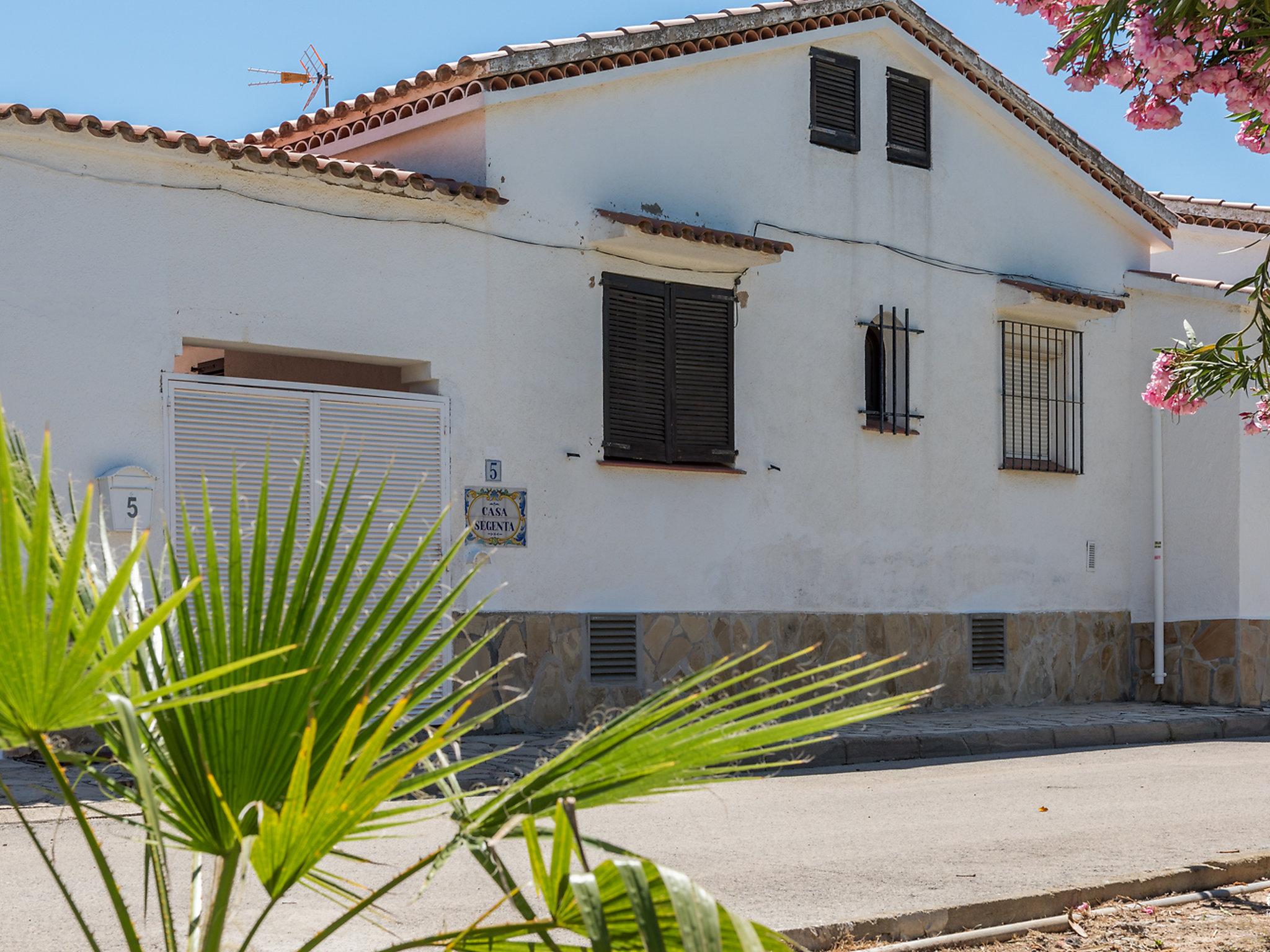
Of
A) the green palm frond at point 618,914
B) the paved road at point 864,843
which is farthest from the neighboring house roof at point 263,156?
the green palm frond at point 618,914

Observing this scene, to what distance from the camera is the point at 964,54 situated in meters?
16.7

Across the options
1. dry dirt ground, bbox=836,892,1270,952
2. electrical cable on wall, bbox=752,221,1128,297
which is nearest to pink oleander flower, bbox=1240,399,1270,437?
dry dirt ground, bbox=836,892,1270,952

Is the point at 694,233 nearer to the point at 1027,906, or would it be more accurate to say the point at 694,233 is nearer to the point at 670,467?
the point at 670,467

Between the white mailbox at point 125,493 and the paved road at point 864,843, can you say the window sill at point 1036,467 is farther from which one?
the white mailbox at point 125,493

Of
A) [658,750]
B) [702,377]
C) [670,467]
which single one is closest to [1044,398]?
[702,377]

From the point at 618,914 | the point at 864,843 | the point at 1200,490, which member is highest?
the point at 1200,490

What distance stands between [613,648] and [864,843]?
18.7ft

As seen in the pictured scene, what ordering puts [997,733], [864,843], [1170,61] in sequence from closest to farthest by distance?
[1170,61], [864,843], [997,733]

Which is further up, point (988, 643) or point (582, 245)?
point (582, 245)

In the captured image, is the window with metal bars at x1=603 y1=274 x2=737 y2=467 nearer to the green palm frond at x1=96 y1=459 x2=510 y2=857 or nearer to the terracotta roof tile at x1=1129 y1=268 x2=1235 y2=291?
the terracotta roof tile at x1=1129 y1=268 x2=1235 y2=291

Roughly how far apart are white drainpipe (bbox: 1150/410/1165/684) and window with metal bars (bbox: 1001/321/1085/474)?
1073mm

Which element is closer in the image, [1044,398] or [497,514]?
[497,514]

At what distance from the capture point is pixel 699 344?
562 inches

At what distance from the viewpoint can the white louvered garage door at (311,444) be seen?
11328 mm
